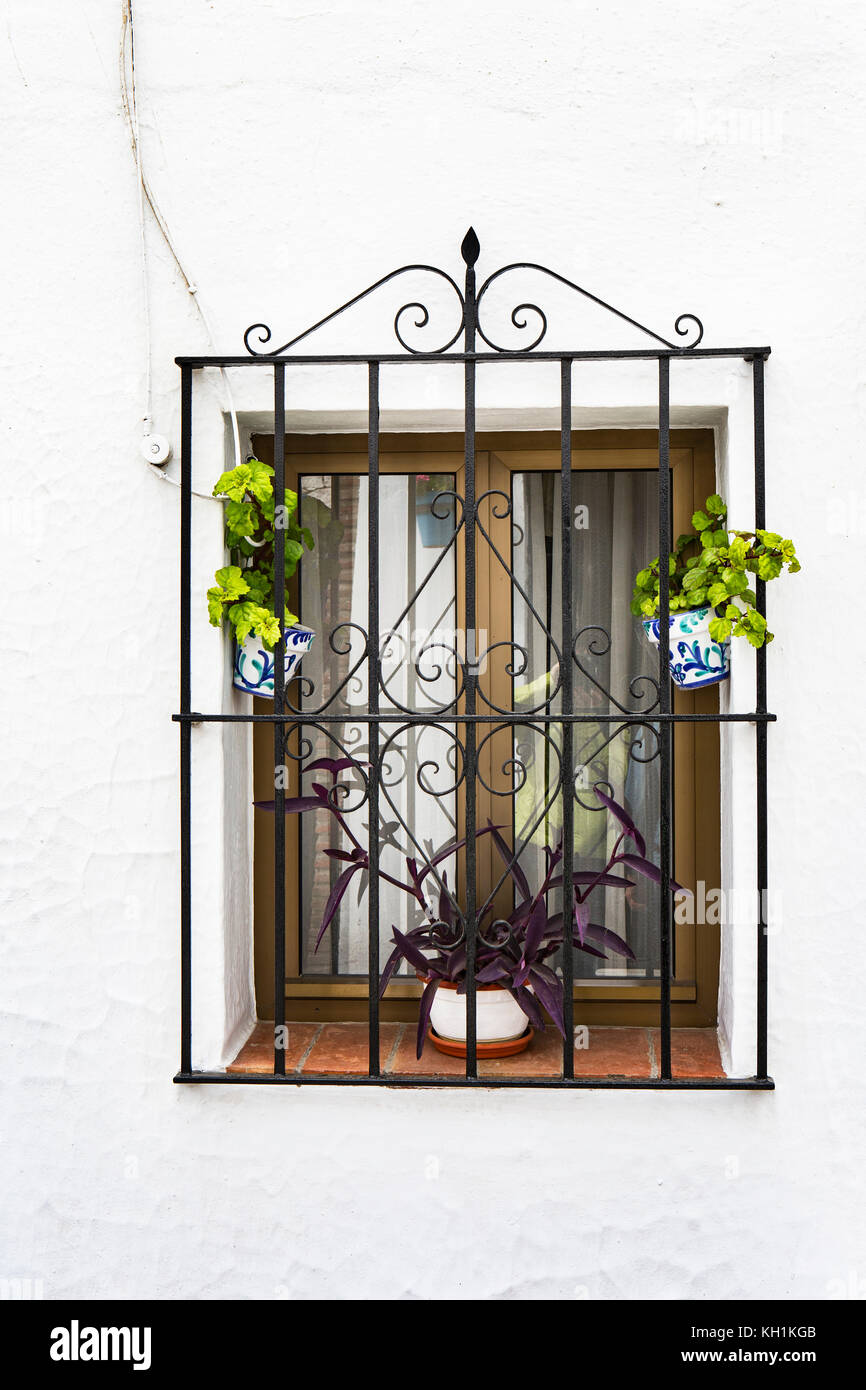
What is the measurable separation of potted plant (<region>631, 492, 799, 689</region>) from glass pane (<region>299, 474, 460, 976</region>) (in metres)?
0.45

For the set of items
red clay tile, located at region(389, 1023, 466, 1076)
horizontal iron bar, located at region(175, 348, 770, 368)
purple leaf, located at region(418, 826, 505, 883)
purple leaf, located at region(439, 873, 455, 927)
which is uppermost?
horizontal iron bar, located at region(175, 348, 770, 368)

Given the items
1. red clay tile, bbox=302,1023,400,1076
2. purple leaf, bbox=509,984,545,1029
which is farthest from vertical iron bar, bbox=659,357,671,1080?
red clay tile, bbox=302,1023,400,1076

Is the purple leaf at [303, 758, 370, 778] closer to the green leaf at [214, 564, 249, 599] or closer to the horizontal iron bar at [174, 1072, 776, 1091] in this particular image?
the green leaf at [214, 564, 249, 599]

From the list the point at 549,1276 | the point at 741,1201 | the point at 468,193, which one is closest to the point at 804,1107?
the point at 741,1201

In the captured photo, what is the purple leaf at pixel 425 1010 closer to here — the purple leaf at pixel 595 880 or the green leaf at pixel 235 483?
the purple leaf at pixel 595 880

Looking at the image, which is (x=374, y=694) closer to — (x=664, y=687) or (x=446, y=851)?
(x=446, y=851)

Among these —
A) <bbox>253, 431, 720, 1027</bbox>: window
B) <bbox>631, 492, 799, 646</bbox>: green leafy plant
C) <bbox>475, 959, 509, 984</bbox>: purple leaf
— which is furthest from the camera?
<bbox>253, 431, 720, 1027</bbox>: window

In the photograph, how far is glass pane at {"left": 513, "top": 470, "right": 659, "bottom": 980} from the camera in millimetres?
2148

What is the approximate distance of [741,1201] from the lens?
190 cm

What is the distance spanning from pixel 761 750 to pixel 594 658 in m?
0.43

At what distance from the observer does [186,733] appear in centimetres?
194

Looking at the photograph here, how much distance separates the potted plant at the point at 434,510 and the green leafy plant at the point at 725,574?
1.46 ft
